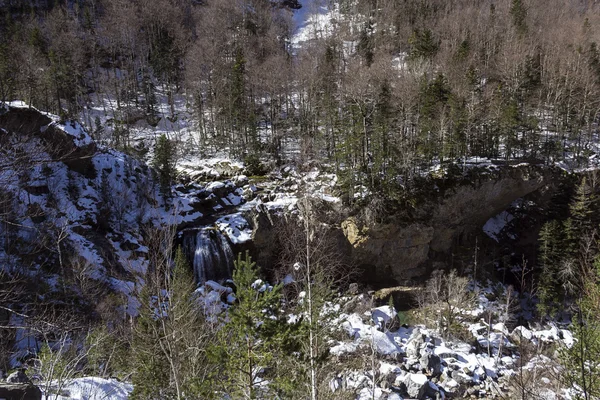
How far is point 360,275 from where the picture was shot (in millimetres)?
30172

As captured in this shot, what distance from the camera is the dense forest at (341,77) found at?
1342 inches

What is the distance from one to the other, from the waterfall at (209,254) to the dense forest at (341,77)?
1181cm

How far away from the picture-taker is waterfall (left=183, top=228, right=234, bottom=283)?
2623 cm

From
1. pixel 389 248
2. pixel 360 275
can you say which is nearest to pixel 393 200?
pixel 389 248

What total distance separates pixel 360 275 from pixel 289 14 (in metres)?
66.5

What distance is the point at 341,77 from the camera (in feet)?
157

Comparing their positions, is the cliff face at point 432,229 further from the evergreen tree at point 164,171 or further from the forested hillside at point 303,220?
the evergreen tree at point 164,171

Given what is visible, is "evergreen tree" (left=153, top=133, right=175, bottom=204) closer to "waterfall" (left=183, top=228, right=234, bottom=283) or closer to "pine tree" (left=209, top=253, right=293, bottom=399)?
"waterfall" (left=183, top=228, right=234, bottom=283)

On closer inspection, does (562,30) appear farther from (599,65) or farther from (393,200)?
(393,200)

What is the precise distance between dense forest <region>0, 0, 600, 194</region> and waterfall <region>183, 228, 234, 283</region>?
11.8 metres

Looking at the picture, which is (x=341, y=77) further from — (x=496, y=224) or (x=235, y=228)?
(x=235, y=228)

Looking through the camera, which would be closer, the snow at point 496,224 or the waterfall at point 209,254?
the waterfall at point 209,254

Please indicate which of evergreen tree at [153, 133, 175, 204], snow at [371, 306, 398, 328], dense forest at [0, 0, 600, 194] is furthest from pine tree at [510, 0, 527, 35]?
evergreen tree at [153, 133, 175, 204]

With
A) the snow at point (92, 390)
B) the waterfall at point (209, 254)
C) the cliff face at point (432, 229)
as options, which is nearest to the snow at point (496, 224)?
the cliff face at point (432, 229)
